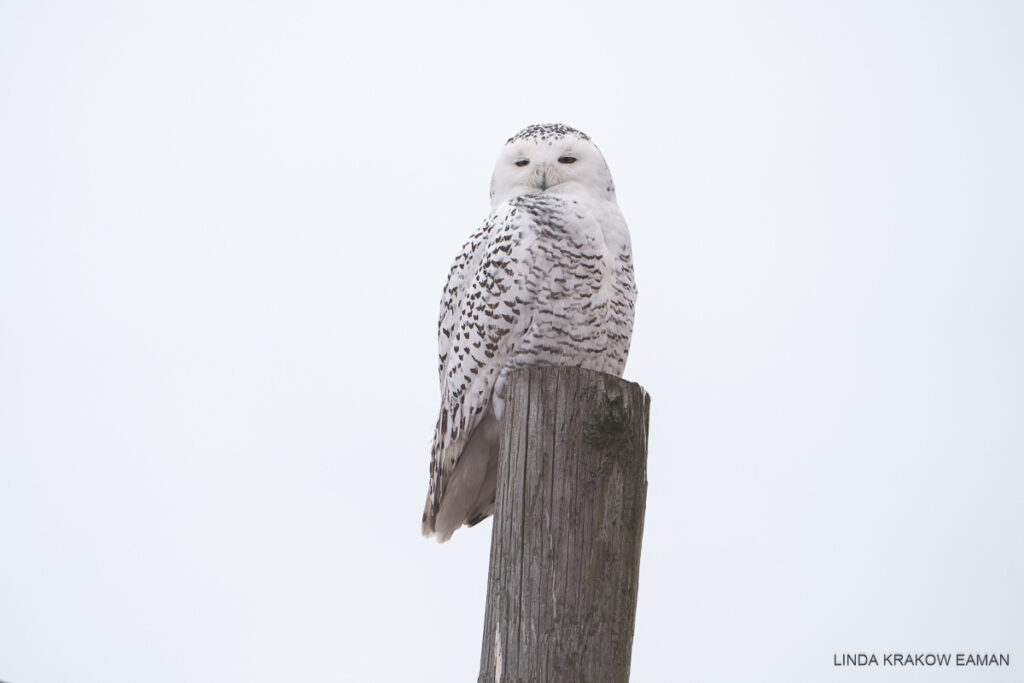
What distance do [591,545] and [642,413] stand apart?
0.36 meters

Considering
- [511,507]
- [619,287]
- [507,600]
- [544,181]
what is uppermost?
[544,181]

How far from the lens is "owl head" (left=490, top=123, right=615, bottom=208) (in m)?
3.20

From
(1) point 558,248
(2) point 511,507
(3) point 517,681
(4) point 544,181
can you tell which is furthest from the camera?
(4) point 544,181

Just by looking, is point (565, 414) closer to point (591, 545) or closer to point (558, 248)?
point (591, 545)

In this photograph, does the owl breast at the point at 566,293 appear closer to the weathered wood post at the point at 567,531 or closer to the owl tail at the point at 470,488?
the owl tail at the point at 470,488

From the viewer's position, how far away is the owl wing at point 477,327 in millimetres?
2928

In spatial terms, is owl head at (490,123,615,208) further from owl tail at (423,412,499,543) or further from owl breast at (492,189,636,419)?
owl tail at (423,412,499,543)

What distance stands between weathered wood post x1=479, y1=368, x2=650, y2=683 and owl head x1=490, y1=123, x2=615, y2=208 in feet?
3.68

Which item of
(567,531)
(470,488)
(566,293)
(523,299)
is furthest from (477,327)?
(567,531)

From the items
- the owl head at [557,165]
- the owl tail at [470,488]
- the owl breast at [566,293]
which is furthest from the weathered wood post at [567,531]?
the owl head at [557,165]

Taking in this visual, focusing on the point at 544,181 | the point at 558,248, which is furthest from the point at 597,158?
the point at 558,248

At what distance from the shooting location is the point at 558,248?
2.92 m

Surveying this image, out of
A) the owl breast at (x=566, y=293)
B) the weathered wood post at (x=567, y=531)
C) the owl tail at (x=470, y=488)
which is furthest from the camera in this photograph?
the owl tail at (x=470, y=488)

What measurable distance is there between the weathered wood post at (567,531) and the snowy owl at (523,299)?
26.3 inches
